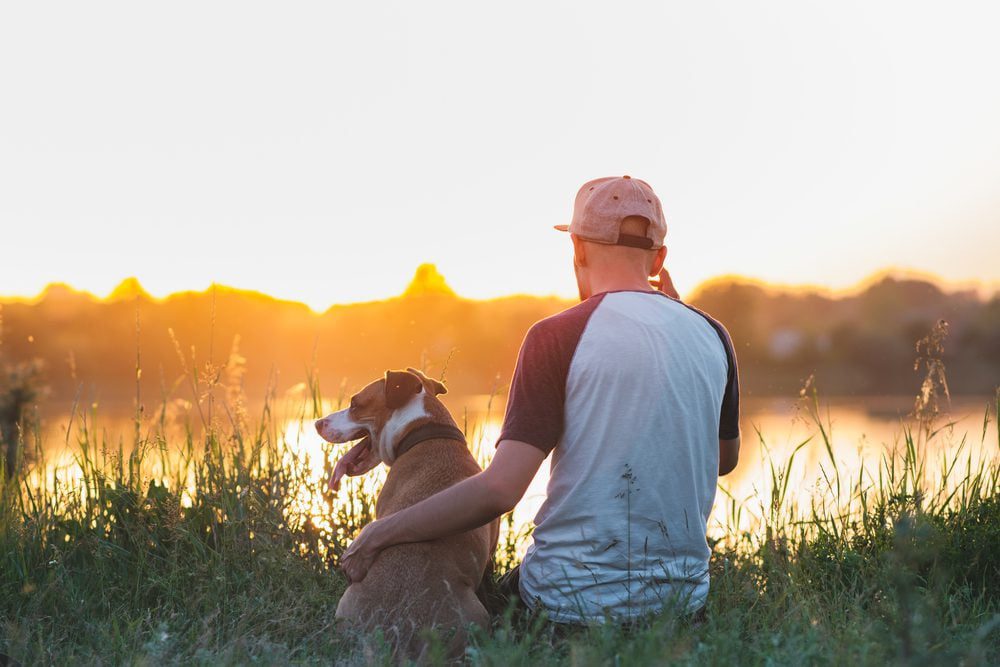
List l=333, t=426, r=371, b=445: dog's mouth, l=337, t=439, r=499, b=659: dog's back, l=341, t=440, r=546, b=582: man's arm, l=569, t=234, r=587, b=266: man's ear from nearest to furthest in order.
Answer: l=341, t=440, r=546, b=582: man's arm
l=337, t=439, r=499, b=659: dog's back
l=569, t=234, r=587, b=266: man's ear
l=333, t=426, r=371, b=445: dog's mouth

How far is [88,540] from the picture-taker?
15.7 ft

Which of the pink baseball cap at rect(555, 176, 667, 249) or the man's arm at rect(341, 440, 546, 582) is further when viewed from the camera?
the pink baseball cap at rect(555, 176, 667, 249)

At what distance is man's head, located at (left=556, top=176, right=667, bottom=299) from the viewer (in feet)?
11.2

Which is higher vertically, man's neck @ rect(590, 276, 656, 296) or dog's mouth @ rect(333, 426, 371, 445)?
man's neck @ rect(590, 276, 656, 296)

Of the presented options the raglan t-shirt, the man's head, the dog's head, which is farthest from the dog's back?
the man's head

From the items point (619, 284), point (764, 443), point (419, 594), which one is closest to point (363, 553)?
point (419, 594)

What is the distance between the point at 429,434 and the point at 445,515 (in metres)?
0.94

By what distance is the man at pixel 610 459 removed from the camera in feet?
10.1

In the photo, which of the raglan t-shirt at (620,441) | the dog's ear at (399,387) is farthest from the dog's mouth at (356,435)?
the raglan t-shirt at (620,441)

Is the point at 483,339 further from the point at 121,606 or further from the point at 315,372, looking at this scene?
the point at 121,606

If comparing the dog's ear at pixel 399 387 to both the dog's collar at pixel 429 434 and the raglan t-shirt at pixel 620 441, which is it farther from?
the raglan t-shirt at pixel 620 441

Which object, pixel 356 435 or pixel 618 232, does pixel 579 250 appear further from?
pixel 356 435

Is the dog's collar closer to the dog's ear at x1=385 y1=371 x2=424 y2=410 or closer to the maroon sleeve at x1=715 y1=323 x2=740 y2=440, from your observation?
the dog's ear at x1=385 y1=371 x2=424 y2=410

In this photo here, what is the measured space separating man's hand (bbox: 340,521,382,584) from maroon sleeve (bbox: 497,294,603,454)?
674mm
